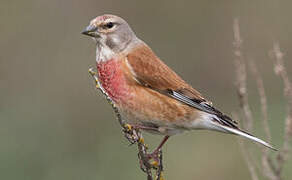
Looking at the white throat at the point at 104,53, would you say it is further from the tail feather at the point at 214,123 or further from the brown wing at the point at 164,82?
the tail feather at the point at 214,123

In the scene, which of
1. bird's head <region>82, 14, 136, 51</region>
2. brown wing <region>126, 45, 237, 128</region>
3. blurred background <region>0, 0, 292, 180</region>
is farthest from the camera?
blurred background <region>0, 0, 292, 180</region>

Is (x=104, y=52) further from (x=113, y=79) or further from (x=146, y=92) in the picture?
(x=146, y=92)

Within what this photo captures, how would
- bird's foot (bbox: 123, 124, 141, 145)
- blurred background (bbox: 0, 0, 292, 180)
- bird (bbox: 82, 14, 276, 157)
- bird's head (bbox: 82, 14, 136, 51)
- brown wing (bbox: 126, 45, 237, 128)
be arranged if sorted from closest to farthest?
bird's foot (bbox: 123, 124, 141, 145), bird (bbox: 82, 14, 276, 157), brown wing (bbox: 126, 45, 237, 128), bird's head (bbox: 82, 14, 136, 51), blurred background (bbox: 0, 0, 292, 180)

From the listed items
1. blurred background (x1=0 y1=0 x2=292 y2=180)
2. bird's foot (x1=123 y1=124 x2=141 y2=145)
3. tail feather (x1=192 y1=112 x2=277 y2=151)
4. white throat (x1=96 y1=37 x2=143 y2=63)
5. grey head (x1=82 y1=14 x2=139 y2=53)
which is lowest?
blurred background (x1=0 y1=0 x2=292 y2=180)

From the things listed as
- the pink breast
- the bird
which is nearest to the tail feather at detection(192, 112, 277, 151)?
the bird

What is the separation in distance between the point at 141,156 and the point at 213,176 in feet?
8.38

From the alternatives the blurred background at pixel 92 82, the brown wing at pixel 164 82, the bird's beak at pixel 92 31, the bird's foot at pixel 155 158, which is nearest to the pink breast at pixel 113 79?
the brown wing at pixel 164 82

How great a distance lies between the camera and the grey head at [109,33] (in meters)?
5.30

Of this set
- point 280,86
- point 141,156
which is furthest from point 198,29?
point 141,156

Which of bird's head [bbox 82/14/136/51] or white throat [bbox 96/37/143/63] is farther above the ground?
bird's head [bbox 82/14/136/51]

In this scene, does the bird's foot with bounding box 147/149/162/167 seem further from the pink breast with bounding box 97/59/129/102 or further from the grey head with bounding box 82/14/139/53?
the grey head with bounding box 82/14/139/53

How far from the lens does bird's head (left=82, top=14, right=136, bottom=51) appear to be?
17.4ft

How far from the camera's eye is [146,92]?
5109mm

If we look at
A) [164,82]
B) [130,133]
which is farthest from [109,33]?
[130,133]
